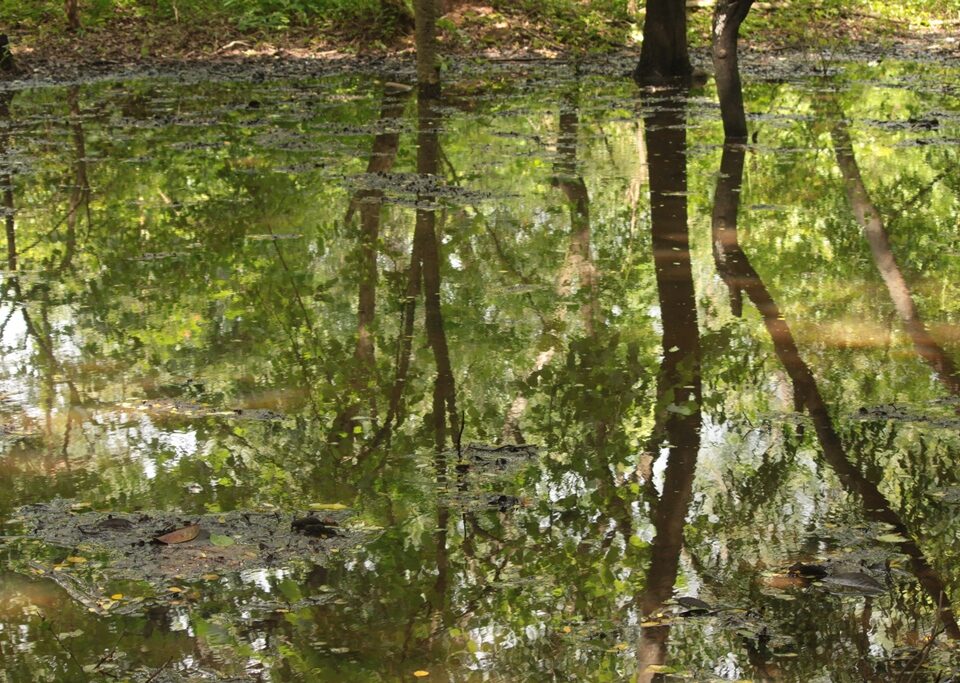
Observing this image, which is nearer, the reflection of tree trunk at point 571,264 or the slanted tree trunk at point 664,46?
the reflection of tree trunk at point 571,264

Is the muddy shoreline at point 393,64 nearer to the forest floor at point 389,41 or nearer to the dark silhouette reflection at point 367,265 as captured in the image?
the forest floor at point 389,41

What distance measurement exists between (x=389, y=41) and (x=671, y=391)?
21.0 metres

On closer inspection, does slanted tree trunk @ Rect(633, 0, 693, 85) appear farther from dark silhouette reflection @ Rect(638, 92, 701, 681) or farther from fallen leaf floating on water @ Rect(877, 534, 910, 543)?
fallen leaf floating on water @ Rect(877, 534, 910, 543)

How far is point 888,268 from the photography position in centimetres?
836

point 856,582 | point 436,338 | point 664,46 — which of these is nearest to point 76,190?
point 436,338

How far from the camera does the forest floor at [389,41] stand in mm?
24625

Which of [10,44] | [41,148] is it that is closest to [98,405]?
[41,148]

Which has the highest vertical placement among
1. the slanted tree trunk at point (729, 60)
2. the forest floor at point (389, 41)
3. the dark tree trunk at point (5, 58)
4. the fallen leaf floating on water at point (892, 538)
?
the forest floor at point (389, 41)

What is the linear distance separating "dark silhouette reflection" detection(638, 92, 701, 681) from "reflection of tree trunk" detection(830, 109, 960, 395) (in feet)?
3.83

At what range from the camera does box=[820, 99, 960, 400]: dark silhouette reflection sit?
21.5 feet

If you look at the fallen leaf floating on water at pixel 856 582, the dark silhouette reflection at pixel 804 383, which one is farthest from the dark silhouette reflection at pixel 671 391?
the fallen leaf floating on water at pixel 856 582

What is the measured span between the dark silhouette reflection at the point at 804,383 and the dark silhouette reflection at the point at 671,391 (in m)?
0.29

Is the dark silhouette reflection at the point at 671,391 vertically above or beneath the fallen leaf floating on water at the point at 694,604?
above

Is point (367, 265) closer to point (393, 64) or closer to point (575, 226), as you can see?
point (575, 226)
